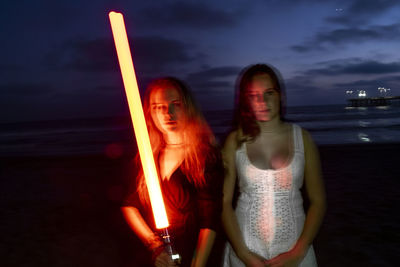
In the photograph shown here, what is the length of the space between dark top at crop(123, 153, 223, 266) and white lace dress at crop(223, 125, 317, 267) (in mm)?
410

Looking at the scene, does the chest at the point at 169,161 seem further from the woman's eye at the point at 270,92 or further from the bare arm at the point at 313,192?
the bare arm at the point at 313,192

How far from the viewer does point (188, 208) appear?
207 centimetres

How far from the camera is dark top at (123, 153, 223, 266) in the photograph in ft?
6.75

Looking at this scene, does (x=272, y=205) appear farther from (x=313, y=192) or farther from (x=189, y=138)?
(x=189, y=138)

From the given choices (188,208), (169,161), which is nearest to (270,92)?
(169,161)

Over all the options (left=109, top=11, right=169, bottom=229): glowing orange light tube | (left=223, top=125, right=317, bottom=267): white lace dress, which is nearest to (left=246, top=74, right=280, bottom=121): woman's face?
(left=223, top=125, right=317, bottom=267): white lace dress

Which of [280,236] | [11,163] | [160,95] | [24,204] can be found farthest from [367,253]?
[11,163]

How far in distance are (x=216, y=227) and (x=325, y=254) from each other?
384 cm

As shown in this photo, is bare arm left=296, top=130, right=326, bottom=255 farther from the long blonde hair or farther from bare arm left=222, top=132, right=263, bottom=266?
the long blonde hair

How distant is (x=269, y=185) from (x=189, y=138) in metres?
0.70

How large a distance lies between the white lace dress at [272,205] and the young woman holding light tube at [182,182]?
1.12 ft

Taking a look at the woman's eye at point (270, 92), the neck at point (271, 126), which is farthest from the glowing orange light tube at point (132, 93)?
the neck at point (271, 126)

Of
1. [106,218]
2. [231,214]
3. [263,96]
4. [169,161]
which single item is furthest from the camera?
[106,218]

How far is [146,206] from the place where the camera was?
215cm
